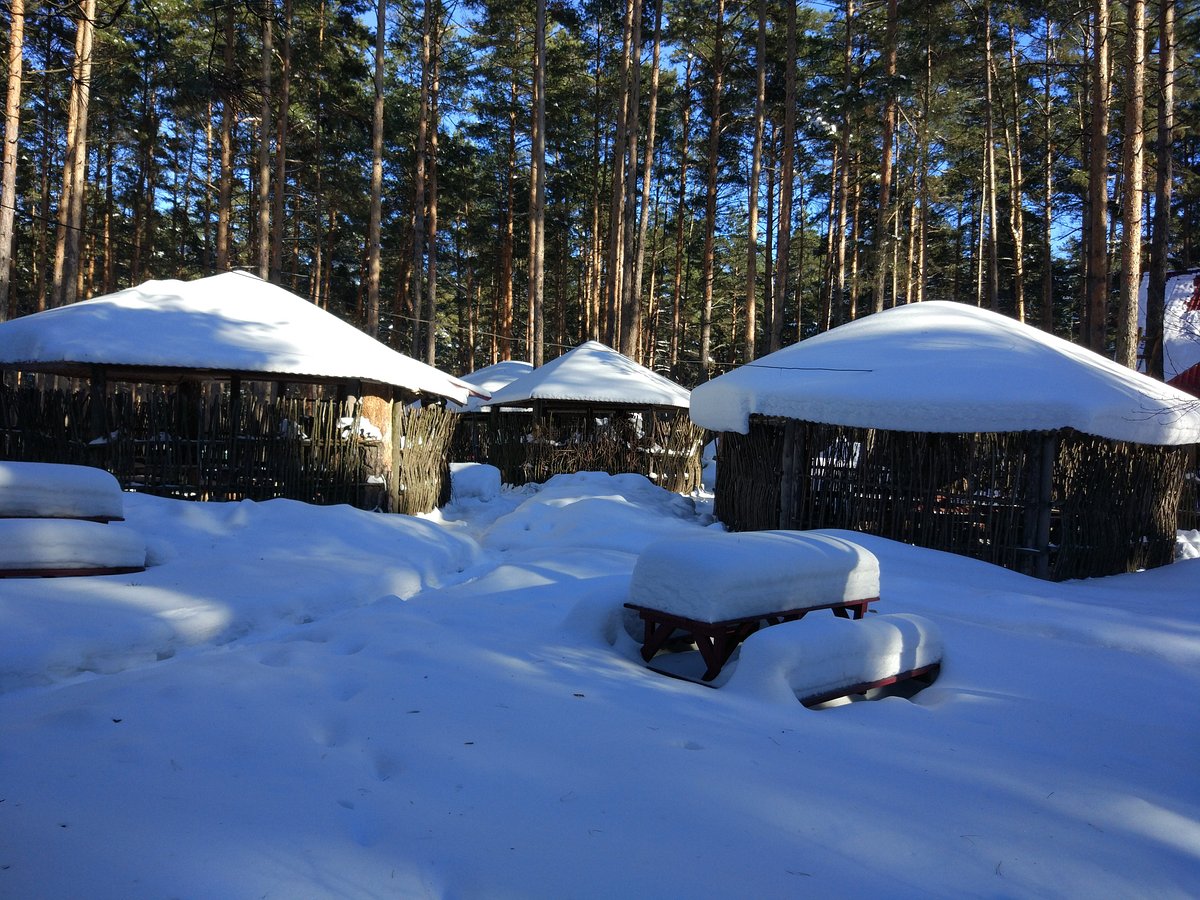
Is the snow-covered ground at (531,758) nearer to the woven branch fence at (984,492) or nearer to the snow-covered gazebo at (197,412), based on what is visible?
the woven branch fence at (984,492)

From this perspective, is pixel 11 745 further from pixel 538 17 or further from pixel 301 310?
pixel 538 17

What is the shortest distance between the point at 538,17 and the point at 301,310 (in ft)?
35.9

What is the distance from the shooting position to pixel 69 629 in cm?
443

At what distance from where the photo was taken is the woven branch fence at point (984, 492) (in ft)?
28.3

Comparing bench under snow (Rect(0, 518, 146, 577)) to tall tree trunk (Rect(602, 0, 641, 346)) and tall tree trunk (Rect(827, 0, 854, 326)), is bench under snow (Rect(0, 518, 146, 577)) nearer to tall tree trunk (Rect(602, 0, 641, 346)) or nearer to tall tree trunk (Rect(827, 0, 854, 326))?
tall tree trunk (Rect(602, 0, 641, 346))

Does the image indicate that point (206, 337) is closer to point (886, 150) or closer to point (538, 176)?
point (538, 176)

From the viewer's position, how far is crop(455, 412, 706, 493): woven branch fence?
55.4ft

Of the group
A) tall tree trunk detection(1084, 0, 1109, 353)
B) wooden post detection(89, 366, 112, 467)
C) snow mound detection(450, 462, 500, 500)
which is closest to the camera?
wooden post detection(89, 366, 112, 467)

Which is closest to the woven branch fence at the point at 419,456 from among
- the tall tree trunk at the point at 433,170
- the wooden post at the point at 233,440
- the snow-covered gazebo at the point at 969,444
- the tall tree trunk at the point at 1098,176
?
the wooden post at the point at 233,440

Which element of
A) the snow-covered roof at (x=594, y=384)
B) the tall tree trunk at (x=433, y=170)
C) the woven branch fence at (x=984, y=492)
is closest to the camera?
the woven branch fence at (x=984, y=492)

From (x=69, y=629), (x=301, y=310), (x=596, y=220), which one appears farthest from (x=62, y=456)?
(x=596, y=220)

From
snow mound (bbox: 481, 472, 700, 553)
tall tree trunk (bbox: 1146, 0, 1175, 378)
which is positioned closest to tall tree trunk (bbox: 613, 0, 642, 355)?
snow mound (bbox: 481, 472, 700, 553)

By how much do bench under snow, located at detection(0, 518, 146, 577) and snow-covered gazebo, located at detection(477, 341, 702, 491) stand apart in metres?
10.9

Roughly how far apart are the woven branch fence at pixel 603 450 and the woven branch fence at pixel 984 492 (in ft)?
19.3
